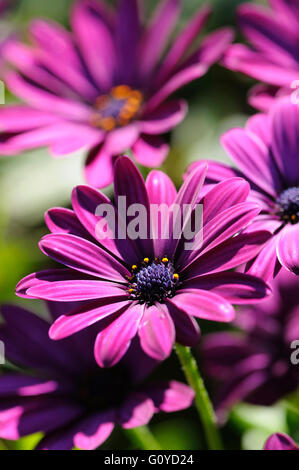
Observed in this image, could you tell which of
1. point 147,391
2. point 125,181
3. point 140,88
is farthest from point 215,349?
point 140,88

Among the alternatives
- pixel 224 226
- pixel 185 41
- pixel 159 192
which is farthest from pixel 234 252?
pixel 185 41

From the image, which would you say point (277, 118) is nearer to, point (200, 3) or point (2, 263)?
point (2, 263)

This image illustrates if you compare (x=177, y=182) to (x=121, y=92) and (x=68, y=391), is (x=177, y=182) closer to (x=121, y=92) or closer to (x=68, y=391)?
(x=121, y=92)

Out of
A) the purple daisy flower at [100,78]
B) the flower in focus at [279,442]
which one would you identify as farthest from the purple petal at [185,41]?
the flower in focus at [279,442]

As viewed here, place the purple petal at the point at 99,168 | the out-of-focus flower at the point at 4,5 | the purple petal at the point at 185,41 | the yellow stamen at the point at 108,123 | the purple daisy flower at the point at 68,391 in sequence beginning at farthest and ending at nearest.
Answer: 1. the out-of-focus flower at the point at 4,5
2. the yellow stamen at the point at 108,123
3. the purple petal at the point at 185,41
4. the purple petal at the point at 99,168
5. the purple daisy flower at the point at 68,391

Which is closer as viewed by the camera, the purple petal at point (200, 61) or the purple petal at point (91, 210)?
the purple petal at point (91, 210)

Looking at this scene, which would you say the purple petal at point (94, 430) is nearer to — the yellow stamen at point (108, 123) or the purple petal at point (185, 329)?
the purple petal at point (185, 329)
